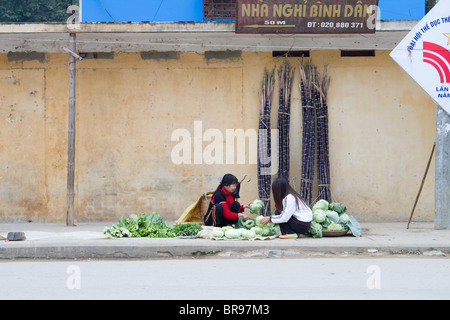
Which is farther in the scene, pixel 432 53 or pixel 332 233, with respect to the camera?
pixel 432 53

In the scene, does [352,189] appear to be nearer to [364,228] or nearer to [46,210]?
[364,228]

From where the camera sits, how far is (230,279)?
6766mm

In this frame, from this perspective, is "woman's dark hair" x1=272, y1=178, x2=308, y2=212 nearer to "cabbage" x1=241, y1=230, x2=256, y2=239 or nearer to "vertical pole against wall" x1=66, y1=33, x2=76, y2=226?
"cabbage" x1=241, y1=230, x2=256, y2=239

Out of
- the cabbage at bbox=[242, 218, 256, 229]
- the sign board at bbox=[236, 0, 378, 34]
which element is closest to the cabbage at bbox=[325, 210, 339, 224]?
the cabbage at bbox=[242, 218, 256, 229]

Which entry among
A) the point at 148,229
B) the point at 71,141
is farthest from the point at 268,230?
the point at 71,141

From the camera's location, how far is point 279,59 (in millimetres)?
12047

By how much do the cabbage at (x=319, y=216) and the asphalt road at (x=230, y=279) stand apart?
1290 millimetres

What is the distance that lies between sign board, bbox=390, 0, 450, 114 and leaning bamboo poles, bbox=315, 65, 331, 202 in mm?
2001

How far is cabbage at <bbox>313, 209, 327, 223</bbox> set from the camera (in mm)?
9477

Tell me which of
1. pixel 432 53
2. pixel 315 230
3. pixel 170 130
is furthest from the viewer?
pixel 170 130

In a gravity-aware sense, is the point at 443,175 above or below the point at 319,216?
above

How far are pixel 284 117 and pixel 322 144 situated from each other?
2.94 feet

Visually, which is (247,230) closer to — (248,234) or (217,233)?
(248,234)
